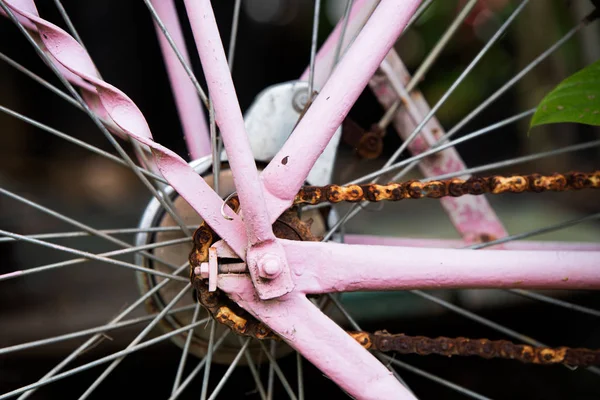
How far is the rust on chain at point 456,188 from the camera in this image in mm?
768

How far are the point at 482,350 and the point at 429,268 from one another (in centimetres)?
18

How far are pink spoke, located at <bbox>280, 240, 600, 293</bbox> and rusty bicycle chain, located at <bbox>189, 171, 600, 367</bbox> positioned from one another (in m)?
0.08

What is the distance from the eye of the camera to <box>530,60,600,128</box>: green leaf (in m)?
0.69

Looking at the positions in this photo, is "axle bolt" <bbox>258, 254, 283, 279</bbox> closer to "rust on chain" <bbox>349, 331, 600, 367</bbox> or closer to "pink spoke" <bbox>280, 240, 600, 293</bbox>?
"pink spoke" <bbox>280, 240, 600, 293</bbox>

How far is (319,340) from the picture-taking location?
2.31ft

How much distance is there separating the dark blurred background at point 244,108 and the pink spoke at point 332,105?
52 centimetres

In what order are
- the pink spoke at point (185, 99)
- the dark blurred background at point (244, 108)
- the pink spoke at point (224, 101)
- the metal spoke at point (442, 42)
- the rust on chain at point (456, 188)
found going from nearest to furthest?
1. the pink spoke at point (224, 101)
2. the rust on chain at point (456, 188)
3. the metal spoke at point (442, 42)
4. the pink spoke at point (185, 99)
5. the dark blurred background at point (244, 108)

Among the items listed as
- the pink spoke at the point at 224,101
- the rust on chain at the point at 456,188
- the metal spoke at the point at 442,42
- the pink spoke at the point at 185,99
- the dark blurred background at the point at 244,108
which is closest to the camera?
the pink spoke at the point at 224,101

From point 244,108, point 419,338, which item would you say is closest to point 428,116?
point 419,338

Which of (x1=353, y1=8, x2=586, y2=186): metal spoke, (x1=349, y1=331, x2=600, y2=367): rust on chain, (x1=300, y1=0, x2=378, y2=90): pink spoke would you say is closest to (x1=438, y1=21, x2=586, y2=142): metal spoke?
(x1=353, y1=8, x2=586, y2=186): metal spoke

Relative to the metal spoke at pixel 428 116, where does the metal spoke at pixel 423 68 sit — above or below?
above

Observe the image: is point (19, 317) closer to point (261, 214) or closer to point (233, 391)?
point (233, 391)

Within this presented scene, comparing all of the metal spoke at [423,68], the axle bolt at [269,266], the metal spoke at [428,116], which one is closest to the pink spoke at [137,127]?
the axle bolt at [269,266]

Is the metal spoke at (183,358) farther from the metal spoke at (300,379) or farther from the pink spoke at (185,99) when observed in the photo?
the pink spoke at (185,99)
